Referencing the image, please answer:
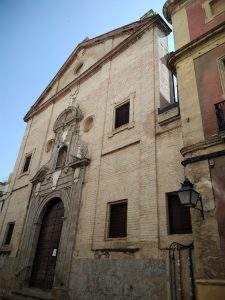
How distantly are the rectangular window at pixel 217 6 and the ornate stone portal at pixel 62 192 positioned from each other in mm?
6559

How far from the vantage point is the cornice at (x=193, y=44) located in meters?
7.20

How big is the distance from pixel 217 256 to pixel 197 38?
19.2 feet

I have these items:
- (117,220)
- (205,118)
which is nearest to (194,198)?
(205,118)

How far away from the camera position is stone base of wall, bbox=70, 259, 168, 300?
6.41 meters

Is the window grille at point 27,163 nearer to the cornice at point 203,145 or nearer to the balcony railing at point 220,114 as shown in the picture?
the cornice at point 203,145

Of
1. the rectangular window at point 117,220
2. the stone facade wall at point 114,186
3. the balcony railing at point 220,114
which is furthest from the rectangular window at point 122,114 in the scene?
the balcony railing at point 220,114

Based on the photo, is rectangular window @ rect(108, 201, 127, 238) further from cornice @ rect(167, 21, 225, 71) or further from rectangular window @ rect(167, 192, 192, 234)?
cornice @ rect(167, 21, 225, 71)

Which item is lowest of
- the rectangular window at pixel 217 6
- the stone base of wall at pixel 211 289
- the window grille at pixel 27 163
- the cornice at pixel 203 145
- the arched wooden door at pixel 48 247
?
the stone base of wall at pixel 211 289

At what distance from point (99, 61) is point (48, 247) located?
9141mm

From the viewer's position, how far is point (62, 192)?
1097cm

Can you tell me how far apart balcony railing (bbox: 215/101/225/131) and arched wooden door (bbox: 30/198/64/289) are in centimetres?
726

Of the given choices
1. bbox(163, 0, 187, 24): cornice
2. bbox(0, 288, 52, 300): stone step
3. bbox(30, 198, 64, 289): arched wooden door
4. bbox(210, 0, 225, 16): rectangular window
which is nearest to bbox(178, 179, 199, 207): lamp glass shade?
bbox(210, 0, 225, 16): rectangular window

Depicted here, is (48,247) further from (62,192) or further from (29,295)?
(62,192)

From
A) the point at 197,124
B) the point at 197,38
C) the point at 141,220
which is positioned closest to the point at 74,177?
the point at 141,220
